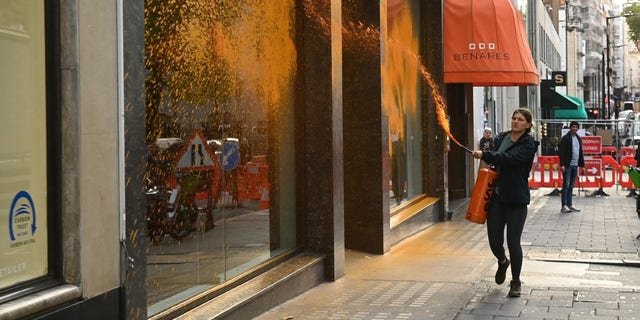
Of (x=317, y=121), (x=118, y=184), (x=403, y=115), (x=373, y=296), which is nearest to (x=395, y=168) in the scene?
(x=403, y=115)

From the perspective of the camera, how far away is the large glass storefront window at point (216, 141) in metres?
6.44

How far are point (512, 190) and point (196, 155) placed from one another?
320 cm

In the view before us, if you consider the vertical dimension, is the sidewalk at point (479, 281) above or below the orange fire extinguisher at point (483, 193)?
below

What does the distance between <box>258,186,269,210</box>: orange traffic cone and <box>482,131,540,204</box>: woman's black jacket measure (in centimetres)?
215

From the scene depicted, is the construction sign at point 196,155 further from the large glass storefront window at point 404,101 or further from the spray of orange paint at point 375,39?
the large glass storefront window at point 404,101

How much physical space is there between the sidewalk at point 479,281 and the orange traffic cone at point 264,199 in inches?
37.3

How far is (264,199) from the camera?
343 inches

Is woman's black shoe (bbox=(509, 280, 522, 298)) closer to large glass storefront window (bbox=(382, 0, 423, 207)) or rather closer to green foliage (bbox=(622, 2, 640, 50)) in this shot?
large glass storefront window (bbox=(382, 0, 423, 207))

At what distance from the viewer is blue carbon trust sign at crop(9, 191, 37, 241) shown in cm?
449

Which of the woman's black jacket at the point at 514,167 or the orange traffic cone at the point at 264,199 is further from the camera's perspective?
the orange traffic cone at the point at 264,199

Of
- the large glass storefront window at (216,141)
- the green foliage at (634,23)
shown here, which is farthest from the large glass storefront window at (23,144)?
the green foliage at (634,23)

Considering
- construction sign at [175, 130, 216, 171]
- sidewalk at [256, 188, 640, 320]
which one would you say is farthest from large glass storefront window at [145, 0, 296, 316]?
sidewalk at [256, 188, 640, 320]

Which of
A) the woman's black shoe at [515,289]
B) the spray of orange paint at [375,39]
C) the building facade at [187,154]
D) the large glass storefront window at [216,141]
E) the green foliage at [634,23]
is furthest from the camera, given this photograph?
the green foliage at [634,23]

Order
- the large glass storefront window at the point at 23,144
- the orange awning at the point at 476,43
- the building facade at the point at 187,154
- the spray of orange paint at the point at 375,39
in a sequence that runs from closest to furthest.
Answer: the large glass storefront window at the point at 23,144 < the building facade at the point at 187,154 < the spray of orange paint at the point at 375,39 < the orange awning at the point at 476,43
